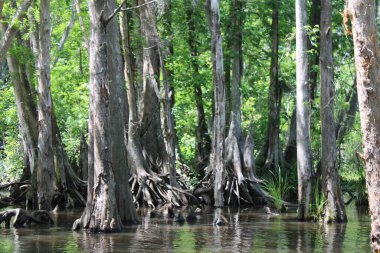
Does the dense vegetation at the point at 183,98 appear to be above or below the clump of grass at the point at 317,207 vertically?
above

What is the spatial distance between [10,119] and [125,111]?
9378 mm

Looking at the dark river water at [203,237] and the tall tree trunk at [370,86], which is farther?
the dark river water at [203,237]

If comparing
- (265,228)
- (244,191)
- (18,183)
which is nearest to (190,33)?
(244,191)

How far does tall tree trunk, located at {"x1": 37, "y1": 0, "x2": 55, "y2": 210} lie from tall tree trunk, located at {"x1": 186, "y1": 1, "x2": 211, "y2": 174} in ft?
21.4

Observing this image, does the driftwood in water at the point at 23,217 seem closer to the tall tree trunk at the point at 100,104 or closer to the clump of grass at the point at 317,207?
the tall tree trunk at the point at 100,104

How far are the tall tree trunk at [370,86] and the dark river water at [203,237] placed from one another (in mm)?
5109

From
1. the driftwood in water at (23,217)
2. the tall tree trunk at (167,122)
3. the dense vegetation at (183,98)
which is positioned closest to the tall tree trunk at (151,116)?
the dense vegetation at (183,98)

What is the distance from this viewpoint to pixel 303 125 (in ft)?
53.7

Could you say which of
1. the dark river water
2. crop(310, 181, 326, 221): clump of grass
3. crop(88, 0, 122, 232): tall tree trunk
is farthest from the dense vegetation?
the dark river water

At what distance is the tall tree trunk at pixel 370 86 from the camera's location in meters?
6.68

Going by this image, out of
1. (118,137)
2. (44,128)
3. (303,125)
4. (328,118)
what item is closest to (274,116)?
(303,125)

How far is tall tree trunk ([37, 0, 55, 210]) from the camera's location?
1816 centimetres

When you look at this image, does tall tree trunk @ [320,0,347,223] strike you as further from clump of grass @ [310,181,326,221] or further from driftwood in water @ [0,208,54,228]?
driftwood in water @ [0,208,54,228]

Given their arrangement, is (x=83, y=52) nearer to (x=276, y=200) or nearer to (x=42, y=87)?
(x=42, y=87)
